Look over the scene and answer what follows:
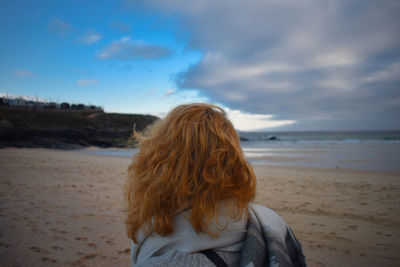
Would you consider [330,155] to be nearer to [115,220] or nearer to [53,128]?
[115,220]

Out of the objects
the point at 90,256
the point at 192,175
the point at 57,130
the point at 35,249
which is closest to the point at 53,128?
the point at 57,130

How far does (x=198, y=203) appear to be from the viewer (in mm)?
1103

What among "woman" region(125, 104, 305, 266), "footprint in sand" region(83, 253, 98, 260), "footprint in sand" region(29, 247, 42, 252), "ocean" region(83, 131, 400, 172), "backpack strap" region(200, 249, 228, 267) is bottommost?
"footprint in sand" region(83, 253, 98, 260)

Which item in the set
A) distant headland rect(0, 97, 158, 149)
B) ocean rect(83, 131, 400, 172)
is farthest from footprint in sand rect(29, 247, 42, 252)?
distant headland rect(0, 97, 158, 149)

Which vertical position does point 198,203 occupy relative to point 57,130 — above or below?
below

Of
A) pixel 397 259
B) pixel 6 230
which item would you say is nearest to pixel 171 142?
pixel 397 259

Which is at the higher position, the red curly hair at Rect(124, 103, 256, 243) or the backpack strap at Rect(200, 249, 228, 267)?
the red curly hair at Rect(124, 103, 256, 243)

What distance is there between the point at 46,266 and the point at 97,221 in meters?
1.55

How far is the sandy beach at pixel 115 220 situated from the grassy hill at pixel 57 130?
25.2 m

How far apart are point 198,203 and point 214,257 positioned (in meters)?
0.26

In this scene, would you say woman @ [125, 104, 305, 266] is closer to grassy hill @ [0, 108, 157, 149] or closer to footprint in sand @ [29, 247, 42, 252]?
footprint in sand @ [29, 247, 42, 252]

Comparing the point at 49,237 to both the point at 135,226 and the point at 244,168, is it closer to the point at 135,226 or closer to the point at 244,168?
the point at 135,226

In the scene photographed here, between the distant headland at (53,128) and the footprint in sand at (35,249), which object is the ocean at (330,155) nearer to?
the distant headland at (53,128)

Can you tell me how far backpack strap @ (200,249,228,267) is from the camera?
3.46 ft
